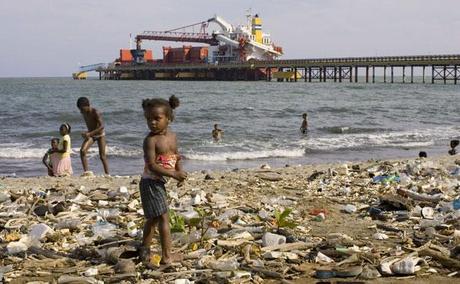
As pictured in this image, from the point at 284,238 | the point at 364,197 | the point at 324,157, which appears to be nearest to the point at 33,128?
the point at 324,157

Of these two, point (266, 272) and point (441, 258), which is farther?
point (441, 258)

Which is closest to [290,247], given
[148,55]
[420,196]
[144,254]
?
[144,254]

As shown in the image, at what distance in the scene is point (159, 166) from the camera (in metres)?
4.14

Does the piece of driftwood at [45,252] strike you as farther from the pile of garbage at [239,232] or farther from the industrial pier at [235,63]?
the industrial pier at [235,63]

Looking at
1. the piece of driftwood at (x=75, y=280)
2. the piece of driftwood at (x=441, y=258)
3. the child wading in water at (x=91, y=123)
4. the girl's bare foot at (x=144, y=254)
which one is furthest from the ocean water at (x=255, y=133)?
the piece of driftwood at (x=441, y=258)

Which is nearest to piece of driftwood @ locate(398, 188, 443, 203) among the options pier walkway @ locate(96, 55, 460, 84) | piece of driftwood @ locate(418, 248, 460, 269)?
piece of driftwood @ locate(418, 248, 460, 269)

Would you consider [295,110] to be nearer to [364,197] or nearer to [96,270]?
[364,197]

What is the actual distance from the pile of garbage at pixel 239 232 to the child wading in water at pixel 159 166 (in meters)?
0.22

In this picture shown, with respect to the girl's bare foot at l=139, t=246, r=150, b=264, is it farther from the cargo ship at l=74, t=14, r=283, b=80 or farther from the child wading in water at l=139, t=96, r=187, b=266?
the cargo ship at l=74, t=14, r=283, b=80

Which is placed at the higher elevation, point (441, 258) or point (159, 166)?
point (159, 166)

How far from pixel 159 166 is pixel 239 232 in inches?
49.1

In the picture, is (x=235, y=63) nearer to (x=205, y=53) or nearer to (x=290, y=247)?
(x=205, y=53)

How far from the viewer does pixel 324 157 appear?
605 inches

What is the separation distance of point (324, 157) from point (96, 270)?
11.8 m
